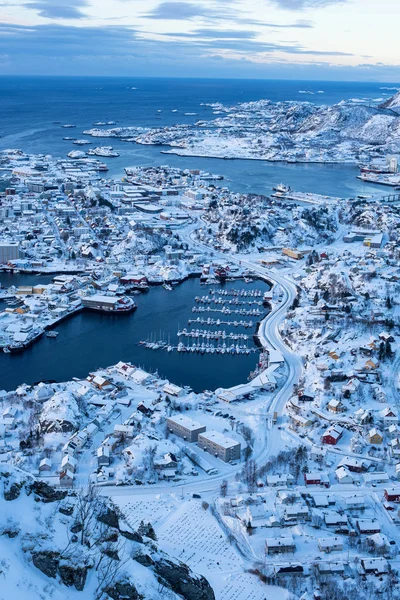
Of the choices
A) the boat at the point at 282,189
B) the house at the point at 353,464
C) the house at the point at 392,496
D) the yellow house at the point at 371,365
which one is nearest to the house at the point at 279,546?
the house at the point at 392,496

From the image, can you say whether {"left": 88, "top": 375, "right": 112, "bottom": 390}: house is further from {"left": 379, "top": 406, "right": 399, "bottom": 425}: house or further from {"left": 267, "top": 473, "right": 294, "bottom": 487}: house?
{"left": 379, "top": 406, "right": 399, "bottom": 425}: house

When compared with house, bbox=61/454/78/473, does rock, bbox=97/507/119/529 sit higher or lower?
higher

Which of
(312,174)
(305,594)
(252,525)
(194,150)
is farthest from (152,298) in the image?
(194,150)

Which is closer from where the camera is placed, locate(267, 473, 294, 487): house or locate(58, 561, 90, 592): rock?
locate(58, 561, 90, 592): rock

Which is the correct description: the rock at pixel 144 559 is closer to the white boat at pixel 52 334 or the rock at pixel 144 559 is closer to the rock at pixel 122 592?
the rock at pixel 122 592

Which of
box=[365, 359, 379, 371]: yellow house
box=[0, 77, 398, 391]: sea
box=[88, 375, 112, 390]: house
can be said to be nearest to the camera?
box=[88, 375, 112, 390]: house

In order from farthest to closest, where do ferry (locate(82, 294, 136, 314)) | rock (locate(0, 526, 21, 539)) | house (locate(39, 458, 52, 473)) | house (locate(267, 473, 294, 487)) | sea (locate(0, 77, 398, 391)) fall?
ferry (locate(82, 294, 136, 314)) → sea (locate(0, 77, 398, 391)) → house (locate(39, 458, 52, 473)) → house (locate(267, 473, 294, 487)) → rock (locate(0, 526, 21, 539))

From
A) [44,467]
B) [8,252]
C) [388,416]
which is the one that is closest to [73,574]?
[44,467]

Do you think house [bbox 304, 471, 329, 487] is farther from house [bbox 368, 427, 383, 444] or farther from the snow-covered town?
house [bbox 368, 427, 383, 444]

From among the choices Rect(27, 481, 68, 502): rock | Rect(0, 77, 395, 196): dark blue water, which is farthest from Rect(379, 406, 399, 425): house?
Rect(0, 77, 395, 196): dark blue water

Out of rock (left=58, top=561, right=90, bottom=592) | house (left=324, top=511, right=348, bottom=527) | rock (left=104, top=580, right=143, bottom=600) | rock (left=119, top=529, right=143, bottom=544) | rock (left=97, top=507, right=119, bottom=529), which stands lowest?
house (left=324, top=511, right=348, bottom=527)
